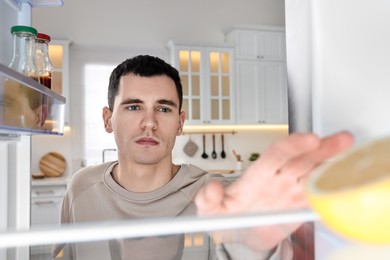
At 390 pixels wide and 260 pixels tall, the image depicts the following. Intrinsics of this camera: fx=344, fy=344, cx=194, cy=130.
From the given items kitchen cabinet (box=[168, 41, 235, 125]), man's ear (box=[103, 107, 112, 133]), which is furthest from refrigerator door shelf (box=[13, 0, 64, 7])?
kitchen cabinet (box=[168, 41, 235, 125])

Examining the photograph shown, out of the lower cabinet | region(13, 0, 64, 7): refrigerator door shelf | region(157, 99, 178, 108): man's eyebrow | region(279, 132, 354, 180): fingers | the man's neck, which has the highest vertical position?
region(13, 0, 64, 7): refrigerator door shelf

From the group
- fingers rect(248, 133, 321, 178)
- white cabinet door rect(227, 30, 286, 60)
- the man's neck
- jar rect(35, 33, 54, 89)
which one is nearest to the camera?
fingers rect(248, 133, 321, 178)

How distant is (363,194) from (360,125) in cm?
16

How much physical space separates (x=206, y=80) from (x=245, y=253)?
2.81 metres

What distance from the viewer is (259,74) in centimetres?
322

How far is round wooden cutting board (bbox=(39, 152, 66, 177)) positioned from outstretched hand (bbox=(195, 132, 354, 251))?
2.76 meters

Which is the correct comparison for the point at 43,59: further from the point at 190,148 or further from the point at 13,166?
the point at 190,148

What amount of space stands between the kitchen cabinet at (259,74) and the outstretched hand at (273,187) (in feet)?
9.38

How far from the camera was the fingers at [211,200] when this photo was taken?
0.29m

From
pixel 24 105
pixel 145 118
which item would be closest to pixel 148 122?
pixel 145 118

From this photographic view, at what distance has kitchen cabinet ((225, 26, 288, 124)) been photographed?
3168 mm

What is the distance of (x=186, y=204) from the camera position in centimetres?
94

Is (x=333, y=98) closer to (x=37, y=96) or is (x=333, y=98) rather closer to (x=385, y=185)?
(x=385, y=185)

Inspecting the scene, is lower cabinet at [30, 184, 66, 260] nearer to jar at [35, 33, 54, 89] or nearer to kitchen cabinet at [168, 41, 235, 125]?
kitchen cabinet at [168, 41, 235, 125]
